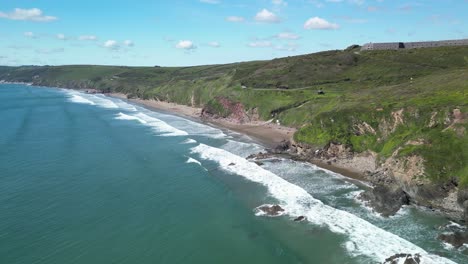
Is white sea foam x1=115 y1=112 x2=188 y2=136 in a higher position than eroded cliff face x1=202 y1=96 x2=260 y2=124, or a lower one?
lower

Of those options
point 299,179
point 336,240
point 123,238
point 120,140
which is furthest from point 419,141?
point 120,140

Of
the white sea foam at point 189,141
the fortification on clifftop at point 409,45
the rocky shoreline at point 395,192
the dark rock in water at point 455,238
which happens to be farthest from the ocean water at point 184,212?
the fortification on clifftop at point 409,45

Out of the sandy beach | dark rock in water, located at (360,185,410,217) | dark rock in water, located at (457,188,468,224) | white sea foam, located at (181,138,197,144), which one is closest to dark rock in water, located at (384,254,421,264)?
dark rock in water, located at (360,185,410,217)

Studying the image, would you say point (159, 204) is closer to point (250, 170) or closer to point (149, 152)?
point (250, 170)

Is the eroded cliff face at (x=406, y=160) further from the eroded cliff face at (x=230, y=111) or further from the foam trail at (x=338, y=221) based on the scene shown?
the eroded cliff face at (x=230, y=111)

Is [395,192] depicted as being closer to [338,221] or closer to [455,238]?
[338,221]

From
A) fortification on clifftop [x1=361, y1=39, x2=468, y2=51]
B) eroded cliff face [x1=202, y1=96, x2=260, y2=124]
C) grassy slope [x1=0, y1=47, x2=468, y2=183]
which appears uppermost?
fortification on clifftop [x1=361, y1=39, x2=468, y2=51]

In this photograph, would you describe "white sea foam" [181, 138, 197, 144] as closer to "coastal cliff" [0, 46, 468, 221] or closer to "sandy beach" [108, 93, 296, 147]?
"sandy beach" [108, 93, 296, 147]
